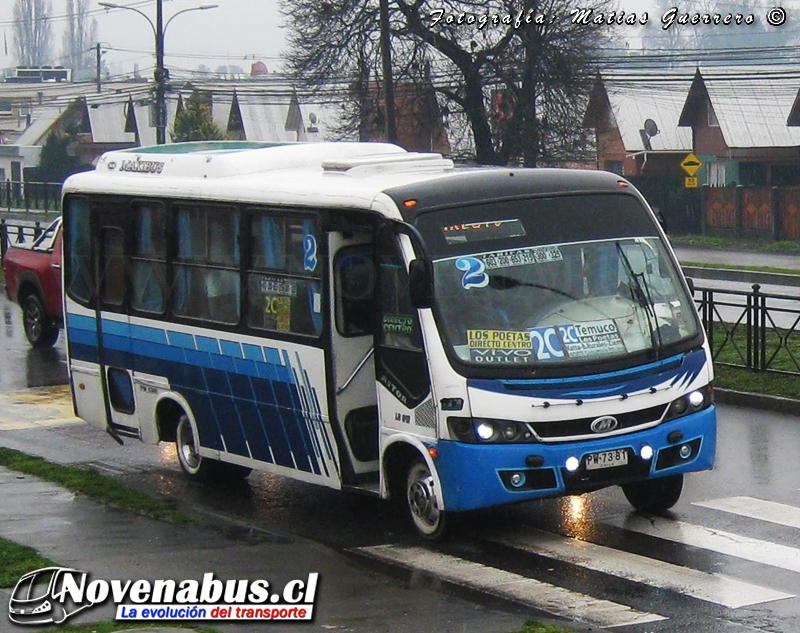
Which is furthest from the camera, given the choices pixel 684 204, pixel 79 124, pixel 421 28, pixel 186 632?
pixel 79 124

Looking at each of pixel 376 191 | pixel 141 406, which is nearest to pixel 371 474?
pixel 376 191

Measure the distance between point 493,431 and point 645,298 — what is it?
1447 mm

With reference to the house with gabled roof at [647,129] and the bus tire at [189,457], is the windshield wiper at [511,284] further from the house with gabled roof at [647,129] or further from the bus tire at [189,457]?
the house with gabled roof at [647,129]

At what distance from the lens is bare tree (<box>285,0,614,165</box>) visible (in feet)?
158

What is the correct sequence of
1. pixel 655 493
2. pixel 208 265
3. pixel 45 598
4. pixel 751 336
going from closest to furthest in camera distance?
pixel 45 598 < pixel 655 493 < pixel 208 265 < pixel 751 336

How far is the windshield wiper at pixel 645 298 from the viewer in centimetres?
946

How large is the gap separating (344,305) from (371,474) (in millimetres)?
1178

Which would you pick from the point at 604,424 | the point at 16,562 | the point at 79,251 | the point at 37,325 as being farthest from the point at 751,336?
the point at 37,325

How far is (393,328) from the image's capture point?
31.3 ft

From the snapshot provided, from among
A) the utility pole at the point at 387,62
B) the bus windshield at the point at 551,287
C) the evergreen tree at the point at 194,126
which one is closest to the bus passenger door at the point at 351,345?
the bus windshield at the point at 551,287

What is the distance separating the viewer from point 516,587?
8.27 metres

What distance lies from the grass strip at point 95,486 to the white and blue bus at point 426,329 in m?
0.66

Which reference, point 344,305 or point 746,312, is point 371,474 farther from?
point 746,312

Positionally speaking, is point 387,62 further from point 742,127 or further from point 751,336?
point 742,127
